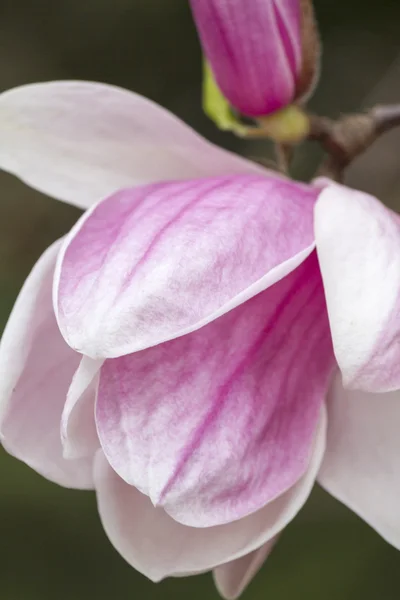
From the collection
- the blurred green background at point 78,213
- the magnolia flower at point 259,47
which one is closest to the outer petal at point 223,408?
the magnolia flower at point 259,47

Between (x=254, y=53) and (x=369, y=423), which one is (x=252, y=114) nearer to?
(x=254, y=53)

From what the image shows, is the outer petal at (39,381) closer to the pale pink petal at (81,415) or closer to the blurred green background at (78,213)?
the pale pink petal at (81,415)

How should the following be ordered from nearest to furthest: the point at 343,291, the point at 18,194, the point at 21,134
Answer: the point at 343,291
the point at 21,134
the point at 18,194

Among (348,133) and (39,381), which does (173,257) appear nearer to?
(39,381)

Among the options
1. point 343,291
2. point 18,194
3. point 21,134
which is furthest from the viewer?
point 18,194

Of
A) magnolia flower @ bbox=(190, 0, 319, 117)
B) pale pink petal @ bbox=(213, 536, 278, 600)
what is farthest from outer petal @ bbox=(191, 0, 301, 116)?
pale pink petal @ bbox=(213, 536, 278, 600)

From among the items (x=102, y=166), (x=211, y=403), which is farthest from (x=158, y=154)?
(x=211, y=403)
